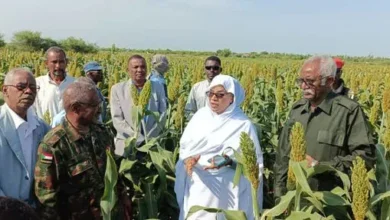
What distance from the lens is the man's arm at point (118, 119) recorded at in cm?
393

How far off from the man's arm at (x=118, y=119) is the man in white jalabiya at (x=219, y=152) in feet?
2.93

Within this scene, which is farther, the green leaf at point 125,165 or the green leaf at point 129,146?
the green leaf at point 129,146

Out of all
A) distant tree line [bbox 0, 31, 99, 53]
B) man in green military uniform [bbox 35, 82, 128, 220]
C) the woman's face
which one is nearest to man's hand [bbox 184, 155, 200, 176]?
the woman's face

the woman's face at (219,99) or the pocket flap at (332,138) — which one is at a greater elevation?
the woman's face at (219,99)

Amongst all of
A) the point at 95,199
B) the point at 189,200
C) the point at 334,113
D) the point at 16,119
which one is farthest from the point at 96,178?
the point at 334,113

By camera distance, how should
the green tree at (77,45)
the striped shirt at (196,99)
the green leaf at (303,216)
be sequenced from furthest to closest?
the green tree at (77,45), the striped shirt at (196,99), the green leaf at (303,216)

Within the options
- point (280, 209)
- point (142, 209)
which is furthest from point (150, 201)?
point (280, 209)

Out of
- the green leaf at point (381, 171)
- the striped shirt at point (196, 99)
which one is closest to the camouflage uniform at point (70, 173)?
the green leaf at point (381, 171)

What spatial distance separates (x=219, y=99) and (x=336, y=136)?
76cm

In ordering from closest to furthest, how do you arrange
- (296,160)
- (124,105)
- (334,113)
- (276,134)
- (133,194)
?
(296,160) < (334,113) < (133,194) < (124,105) < (276,134)

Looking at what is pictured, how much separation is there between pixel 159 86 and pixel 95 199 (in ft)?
6.49

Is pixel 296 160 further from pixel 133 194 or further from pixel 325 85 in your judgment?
pixel 133 194

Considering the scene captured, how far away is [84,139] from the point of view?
248cm

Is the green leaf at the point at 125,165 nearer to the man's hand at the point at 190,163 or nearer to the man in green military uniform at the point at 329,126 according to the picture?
the man's hand at the point at 190,163
